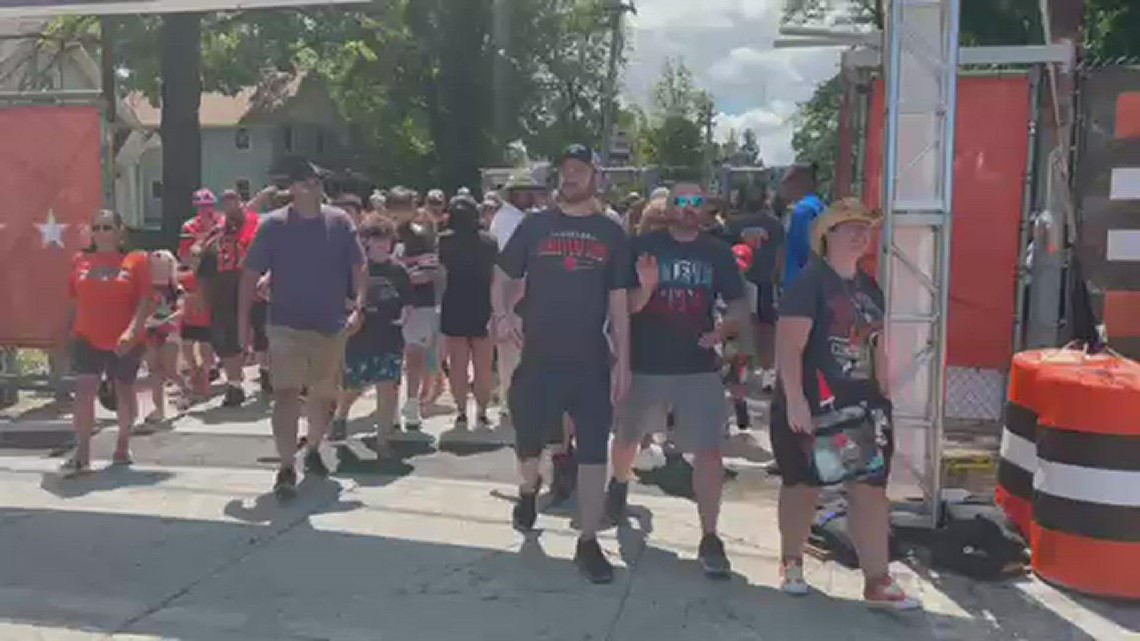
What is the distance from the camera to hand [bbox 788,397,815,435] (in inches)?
188

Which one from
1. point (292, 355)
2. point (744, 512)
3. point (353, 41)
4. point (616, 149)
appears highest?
point (353, 41)

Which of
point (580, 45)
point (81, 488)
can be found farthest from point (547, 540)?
point (580, 45)

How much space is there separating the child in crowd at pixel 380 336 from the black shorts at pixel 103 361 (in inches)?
51.2

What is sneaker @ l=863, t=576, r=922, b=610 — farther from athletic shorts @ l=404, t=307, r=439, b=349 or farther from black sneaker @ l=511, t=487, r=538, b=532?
athletic shorts @ l=404, t=307, r=439, b=349

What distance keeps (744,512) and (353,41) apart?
107 ft

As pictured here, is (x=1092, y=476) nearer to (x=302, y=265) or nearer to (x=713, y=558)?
(x=713, y=558)

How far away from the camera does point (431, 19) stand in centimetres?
4106

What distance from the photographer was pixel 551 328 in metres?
5.35

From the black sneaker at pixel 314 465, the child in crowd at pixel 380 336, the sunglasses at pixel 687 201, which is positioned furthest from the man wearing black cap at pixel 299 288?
the sunglasses at pixel 687 201

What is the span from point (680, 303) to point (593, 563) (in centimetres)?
128

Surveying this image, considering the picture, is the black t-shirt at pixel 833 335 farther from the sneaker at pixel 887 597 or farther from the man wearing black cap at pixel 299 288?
the man wearing black cap at pixel 299 288

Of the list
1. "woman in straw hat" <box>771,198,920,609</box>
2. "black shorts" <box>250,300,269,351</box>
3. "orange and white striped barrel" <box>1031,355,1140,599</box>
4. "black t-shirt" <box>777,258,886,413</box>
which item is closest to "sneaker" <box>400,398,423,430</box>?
"black shorts" <box>250,300,269,351</box>

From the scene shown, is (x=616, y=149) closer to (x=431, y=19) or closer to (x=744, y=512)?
(x=744, y=512)

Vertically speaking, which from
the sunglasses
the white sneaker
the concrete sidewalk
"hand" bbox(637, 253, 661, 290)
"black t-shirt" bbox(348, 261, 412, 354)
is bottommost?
the concrete sidewalk
